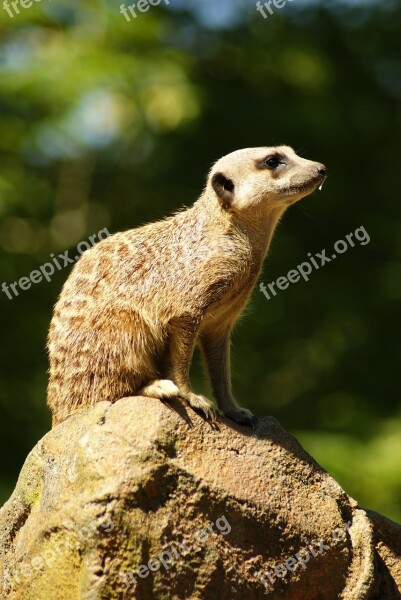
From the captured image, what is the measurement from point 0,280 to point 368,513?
606cm

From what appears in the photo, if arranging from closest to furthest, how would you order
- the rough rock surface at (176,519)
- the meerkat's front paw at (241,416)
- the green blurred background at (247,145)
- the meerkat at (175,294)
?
the rough rock surface at (176,519) → the meerkat at (175,294) → the meerkat's front paw at (241,416) → the green blurred background at (247,145)

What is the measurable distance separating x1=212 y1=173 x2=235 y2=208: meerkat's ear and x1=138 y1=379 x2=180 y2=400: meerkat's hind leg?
1.20 metres

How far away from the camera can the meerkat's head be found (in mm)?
5750

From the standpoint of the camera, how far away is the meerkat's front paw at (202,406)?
5297 millimetres

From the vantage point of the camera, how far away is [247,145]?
36.7 feet

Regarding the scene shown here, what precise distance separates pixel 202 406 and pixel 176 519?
721 millimetres

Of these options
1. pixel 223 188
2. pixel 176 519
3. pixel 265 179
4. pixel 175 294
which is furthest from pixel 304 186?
pixel 176 519

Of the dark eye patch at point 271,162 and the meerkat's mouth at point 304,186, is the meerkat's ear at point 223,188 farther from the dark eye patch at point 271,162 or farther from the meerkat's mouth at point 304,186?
the meerkat's mouth at point 304,186

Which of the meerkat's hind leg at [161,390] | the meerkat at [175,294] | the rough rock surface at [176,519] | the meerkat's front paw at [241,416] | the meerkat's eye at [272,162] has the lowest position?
the rough rock surface at [176,519]

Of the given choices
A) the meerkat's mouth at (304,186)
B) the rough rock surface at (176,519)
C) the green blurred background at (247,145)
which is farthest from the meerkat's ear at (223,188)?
the green blurred background at (247,145)

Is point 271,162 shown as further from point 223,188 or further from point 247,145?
point 247,145

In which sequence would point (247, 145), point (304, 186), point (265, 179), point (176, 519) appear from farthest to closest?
point (247, 145) < point (265, 179) < point (304, 186) < point (176, 519)

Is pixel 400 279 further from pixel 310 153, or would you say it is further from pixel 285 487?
pixel 285 487

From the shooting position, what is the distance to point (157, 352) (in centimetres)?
564
